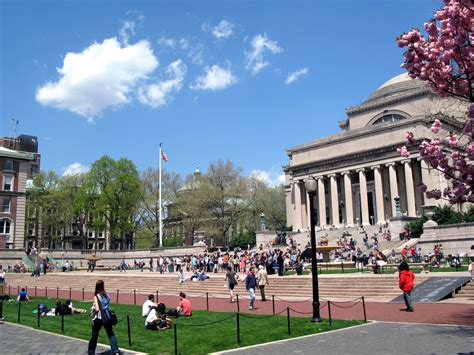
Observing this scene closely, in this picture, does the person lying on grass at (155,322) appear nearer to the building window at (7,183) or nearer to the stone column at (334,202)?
the stone column at (334,202)

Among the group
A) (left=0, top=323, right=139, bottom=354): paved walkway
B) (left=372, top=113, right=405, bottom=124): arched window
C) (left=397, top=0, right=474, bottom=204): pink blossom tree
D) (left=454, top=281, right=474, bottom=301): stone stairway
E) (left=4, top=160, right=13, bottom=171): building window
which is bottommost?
(left=0, top=323, right=139, bottom=354): paved walkway

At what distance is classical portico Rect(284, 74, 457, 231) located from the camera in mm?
65625

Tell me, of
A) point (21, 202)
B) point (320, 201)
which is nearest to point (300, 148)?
point (320, 201)

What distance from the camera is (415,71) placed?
12047mm

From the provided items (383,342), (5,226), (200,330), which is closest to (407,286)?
(383,342)

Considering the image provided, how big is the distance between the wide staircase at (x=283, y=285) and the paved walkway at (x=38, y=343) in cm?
1401

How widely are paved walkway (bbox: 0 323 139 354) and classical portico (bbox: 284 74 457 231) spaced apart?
54.7 metres

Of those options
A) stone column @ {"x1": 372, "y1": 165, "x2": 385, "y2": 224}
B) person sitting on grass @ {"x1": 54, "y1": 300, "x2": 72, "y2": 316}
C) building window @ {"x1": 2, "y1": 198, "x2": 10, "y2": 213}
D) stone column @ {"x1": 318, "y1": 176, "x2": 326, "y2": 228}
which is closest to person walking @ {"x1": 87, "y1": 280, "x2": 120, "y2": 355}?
person sitting on grass @ {"x1": 54, "y1": 300, "x2": 72, "y2": 316}

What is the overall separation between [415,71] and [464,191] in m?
3.20

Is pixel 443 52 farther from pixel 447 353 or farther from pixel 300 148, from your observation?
pixel 300 148

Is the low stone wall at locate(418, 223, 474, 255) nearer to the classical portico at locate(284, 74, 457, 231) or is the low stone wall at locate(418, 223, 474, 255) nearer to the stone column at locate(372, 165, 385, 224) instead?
the classical portico at locate(284, 74, 457, 231)

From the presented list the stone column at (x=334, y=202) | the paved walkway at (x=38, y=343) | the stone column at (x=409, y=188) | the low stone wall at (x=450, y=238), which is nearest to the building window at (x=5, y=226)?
the stone column at (x=334, y=202)

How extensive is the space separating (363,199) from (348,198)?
2.78m

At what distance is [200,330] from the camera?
15391mm
